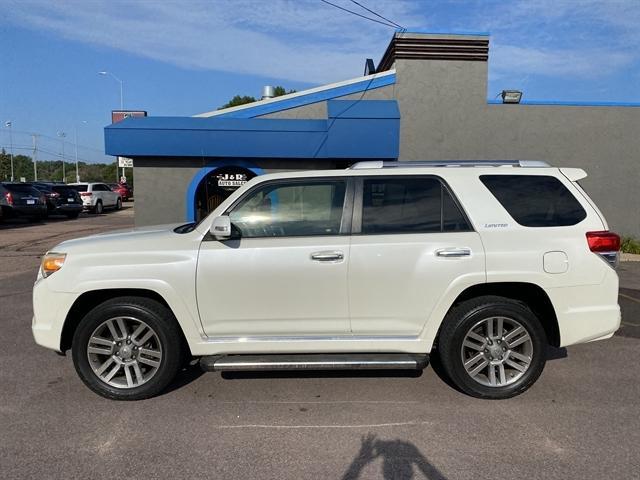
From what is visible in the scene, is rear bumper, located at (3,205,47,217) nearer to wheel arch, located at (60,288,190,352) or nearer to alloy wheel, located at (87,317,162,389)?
wheel arch, located at (60,288,190,352)

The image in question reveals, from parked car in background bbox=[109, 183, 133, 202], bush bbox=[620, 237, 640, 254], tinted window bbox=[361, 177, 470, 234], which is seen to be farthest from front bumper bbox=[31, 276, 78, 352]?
parked car in background bbox=[109, 183, 133, 202]

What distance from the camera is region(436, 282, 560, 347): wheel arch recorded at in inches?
161

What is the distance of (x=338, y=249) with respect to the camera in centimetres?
394

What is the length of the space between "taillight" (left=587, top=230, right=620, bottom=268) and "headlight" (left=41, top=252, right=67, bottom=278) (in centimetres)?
428

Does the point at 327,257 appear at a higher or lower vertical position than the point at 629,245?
higher

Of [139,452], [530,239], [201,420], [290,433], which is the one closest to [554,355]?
[530,239]

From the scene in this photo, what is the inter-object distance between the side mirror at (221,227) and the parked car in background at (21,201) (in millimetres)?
18896

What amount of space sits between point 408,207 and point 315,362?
1.48 meters

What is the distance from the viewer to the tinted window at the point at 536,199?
4098 millimetres

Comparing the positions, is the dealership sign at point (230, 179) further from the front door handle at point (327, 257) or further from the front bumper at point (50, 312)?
the front door handle at point (327, 257)

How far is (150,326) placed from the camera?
156 inches

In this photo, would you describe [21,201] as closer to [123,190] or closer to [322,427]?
[123,190]

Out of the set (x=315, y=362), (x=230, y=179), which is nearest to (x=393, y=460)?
(x=315, y=362)

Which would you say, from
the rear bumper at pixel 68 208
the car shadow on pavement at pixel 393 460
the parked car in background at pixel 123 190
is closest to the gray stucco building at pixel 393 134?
the car shadow on pavement at pixel 393 460
